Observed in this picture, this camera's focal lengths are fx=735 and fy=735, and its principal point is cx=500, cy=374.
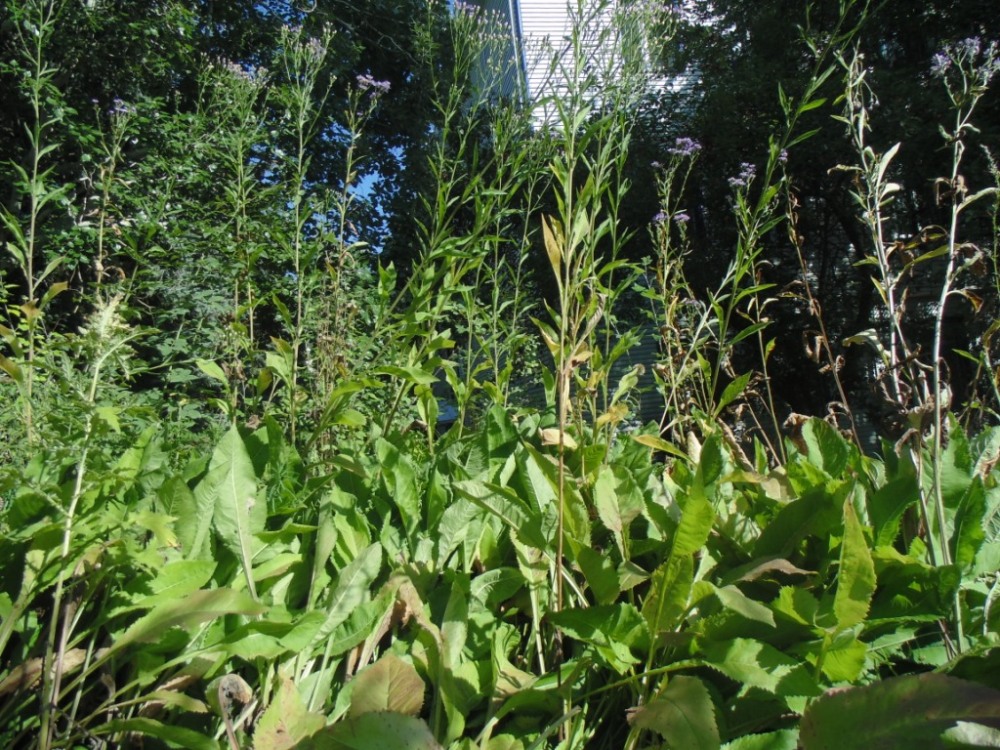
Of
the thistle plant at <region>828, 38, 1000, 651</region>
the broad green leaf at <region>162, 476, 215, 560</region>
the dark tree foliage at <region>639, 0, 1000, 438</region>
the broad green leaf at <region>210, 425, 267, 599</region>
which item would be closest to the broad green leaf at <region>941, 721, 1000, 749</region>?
the thistle plant at <region>828, 38, 1000, 651</region>

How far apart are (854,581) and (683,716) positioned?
32cm

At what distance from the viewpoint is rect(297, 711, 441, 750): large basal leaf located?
873 millimetres

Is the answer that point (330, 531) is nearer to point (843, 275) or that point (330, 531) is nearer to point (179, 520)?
point (179, 520)

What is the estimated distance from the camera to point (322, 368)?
2381mm

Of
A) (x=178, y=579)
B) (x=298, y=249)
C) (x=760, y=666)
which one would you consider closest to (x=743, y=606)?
(x=760, y=666)

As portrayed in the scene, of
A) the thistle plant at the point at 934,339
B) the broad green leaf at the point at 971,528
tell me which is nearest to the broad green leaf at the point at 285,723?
the thistle plant at the point at 934,339

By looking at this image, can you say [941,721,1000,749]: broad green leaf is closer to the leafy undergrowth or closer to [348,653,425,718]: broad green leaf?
the leafy undergrowth

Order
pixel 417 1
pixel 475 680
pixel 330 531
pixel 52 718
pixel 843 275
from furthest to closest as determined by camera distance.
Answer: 1. pixel 417 1
2. pixel 843 275
3. pixel 330 531
4. pixel 475 680
5. pixel 52 718

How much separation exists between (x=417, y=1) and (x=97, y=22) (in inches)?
279

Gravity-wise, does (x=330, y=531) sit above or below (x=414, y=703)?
above

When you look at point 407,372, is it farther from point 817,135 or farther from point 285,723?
point 817,135

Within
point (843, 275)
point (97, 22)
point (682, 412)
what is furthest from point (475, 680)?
point (843, 275)

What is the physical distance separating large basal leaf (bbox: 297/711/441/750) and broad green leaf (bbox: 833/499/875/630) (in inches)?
23.1

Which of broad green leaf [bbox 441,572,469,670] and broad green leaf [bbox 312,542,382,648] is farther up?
broad green leaf [bbox 312,542,382,648]
